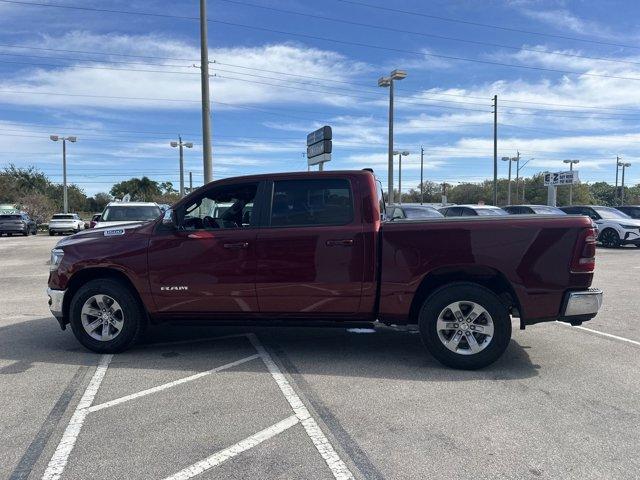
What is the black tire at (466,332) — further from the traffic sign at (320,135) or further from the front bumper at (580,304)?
the traffic sign at (320,135)

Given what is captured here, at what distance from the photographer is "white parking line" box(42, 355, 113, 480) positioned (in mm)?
3201

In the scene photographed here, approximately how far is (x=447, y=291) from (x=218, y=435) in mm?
2587

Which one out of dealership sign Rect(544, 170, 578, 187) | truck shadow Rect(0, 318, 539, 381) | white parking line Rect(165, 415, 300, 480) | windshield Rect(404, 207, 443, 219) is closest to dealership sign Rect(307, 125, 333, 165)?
windshield Rect(404, 207, 443, 219)

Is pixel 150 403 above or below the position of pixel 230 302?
below

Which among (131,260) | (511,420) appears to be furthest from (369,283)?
(131,260)

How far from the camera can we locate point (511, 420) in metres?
3.93

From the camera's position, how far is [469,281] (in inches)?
205

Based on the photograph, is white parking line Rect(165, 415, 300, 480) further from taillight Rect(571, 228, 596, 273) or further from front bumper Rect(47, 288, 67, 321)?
front bumper Rect(47, 288, 67, 321)

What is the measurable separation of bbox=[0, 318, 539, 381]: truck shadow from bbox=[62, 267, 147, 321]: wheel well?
22.7 inches

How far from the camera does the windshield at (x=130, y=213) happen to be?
1465 centimetres

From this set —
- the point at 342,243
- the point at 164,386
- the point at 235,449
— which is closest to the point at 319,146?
the point at 342,243

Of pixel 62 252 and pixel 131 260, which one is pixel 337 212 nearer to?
pixel 131 260

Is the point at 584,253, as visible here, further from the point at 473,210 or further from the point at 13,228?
→ the point at 13,228

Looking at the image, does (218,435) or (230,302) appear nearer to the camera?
(218,435)
